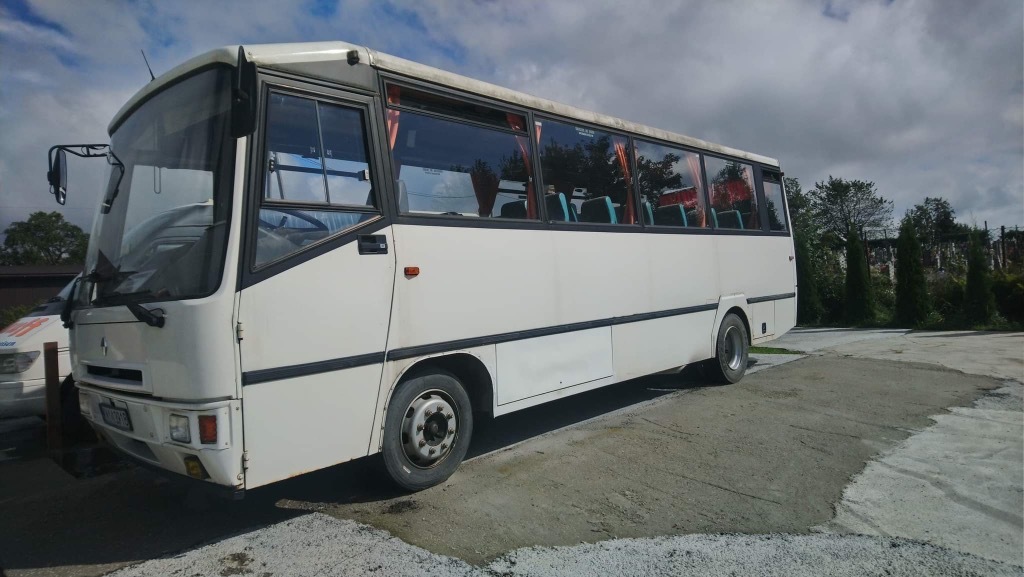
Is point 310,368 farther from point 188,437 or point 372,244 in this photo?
point 372,244

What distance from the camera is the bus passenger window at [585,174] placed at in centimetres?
610

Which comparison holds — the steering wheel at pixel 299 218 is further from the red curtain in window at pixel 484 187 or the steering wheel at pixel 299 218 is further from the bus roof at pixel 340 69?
the red curtain in window at pixel 484 187

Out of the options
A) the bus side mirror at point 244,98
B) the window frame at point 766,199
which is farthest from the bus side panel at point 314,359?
the window frame at point 766,199

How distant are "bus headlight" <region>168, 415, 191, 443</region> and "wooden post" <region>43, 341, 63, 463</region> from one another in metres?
3.58

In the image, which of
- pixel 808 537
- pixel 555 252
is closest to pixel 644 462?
pixel 808 537

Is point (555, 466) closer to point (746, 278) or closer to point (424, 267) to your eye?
point (424, 267)

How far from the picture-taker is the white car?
6.50 metres

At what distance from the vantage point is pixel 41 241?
42844 millimetres

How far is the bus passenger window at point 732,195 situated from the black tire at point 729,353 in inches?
53.1

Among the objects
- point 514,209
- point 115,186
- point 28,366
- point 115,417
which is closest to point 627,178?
point 514,209

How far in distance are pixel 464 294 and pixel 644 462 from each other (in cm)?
217

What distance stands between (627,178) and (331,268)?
4.03 m

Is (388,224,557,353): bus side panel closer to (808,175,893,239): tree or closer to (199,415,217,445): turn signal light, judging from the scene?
(199,415,217,445): turn signal light

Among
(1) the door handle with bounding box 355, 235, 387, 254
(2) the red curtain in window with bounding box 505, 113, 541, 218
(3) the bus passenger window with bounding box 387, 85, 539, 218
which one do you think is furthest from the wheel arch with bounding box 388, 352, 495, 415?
(2) the red curtain in window with bounding box 505, 113, 541, 218
